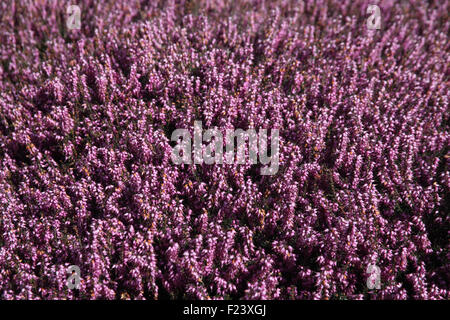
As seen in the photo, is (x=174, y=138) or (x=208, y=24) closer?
(x=174, y=138)

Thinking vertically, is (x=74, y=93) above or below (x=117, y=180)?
above

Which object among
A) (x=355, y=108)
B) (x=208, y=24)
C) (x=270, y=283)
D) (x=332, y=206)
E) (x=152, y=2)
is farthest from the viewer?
(x=152, y=2)

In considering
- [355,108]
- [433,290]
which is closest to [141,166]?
[355,108]

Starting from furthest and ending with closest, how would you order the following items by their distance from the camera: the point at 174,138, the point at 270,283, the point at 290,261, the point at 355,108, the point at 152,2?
the point at 152,2 → the point at 355,108 → the point at 174,138 → the point at 290,261 → the point at 270,283
